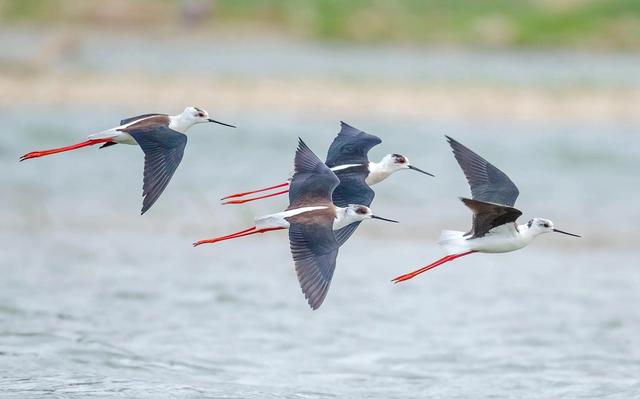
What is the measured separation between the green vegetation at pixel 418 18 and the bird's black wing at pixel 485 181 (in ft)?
88.5

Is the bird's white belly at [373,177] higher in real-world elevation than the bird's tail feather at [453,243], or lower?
higher

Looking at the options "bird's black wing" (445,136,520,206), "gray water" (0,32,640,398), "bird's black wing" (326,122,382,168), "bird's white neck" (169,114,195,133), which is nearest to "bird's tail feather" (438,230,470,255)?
"bird's black wing" (445,136,520,206)

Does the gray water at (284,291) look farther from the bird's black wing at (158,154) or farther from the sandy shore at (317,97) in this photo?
the sandy shore at (317,97)

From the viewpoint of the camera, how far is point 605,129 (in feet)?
77.7

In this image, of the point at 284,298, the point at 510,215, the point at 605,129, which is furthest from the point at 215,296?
the point at 605,129

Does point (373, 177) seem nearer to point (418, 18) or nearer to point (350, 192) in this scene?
point (350, 192)

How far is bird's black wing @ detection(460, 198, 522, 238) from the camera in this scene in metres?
8.31

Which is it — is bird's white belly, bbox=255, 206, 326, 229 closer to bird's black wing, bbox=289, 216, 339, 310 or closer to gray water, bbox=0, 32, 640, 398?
bird's black wing, bbox=289, 216, 339, 310

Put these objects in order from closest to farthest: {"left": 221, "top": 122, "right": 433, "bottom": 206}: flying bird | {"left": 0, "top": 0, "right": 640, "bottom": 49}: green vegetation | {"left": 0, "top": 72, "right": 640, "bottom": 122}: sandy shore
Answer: {"left": 221, "top": 122, "right": 433, "bottom": 206}: flying bird, {"left": 0, "top": 72, "right": 640, "bottom": 122}: sandy shore, {"left": 0, "top": 0, "right": 640, "bottom": 49}: green vegetation

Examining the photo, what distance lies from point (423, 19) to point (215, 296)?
1028 inches

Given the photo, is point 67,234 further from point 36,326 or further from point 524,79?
point 524,79

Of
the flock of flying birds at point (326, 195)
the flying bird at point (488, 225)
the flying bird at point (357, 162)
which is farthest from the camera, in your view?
the flying bird at point (357, 162)

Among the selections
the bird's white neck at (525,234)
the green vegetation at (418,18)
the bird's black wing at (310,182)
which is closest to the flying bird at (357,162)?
the bird's black wing at (310,182)

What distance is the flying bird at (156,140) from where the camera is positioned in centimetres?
812
